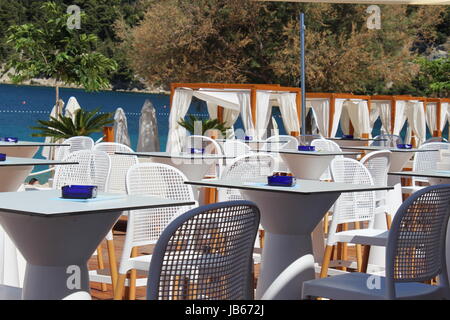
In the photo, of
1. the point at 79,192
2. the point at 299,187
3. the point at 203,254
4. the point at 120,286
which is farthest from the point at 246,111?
the point at 203,254

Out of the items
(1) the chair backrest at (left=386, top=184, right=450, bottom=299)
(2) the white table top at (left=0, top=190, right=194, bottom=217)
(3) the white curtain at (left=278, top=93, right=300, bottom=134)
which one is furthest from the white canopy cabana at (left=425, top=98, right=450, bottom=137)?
(2) the white table top at (left=0, top=190, right=194, bottom=217)

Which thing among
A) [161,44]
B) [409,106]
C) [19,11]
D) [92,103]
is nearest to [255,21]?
[161,44]

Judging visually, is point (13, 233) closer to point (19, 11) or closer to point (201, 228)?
point (201, 228)

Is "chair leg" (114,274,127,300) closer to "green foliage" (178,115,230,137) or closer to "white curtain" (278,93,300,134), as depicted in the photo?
"green foliage" (178,115,230,137)

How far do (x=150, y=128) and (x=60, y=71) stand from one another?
194 centimetres

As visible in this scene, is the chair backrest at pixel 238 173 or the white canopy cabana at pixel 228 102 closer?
the chair backrest at pixel 238 173

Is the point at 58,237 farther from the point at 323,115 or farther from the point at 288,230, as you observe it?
the point at 323,115

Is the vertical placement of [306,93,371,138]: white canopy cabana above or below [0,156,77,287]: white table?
above

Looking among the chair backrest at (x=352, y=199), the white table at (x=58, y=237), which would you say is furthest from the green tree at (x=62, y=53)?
the white table at (x=58, y=237)

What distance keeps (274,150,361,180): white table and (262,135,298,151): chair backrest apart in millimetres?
2206

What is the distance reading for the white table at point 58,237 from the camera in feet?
9.02

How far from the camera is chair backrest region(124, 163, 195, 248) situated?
3.73 m

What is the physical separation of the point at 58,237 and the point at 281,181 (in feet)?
4.06

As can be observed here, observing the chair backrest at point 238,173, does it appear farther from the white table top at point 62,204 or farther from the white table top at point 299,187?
the white table top at point 62,204
